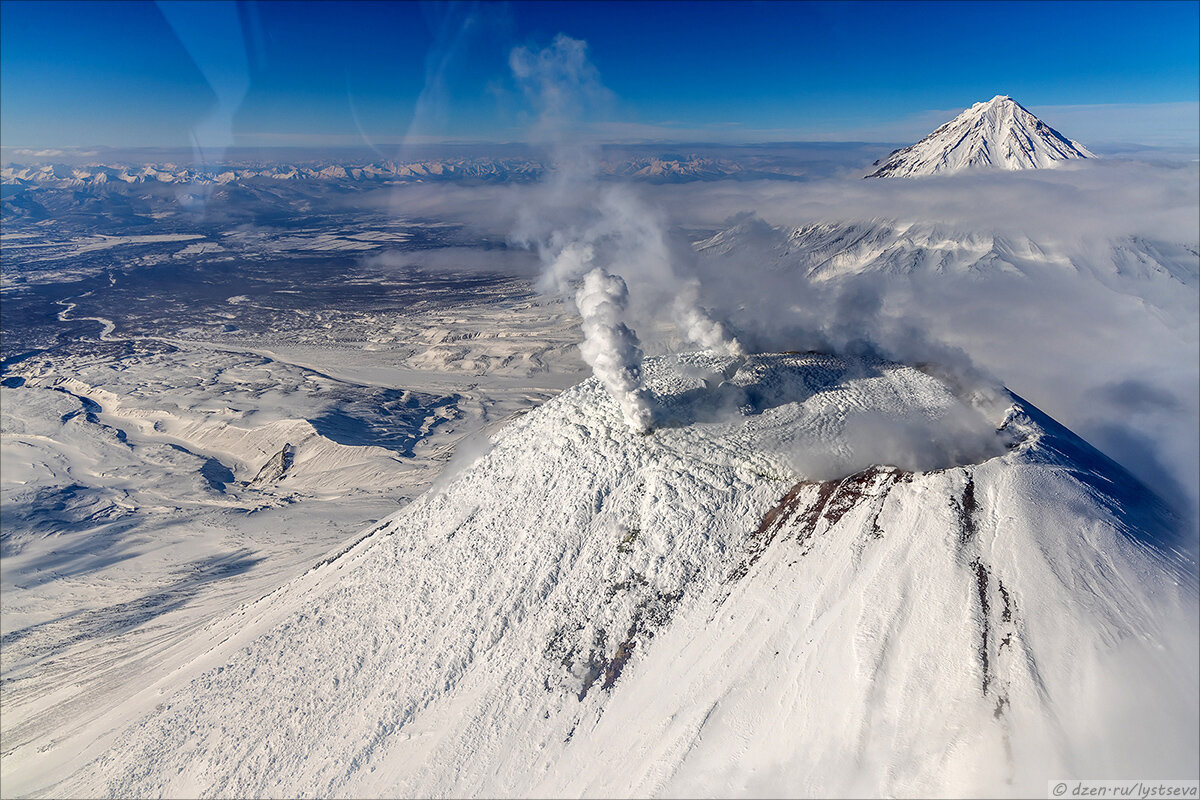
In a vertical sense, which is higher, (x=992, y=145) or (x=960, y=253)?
(x=992, y=145)

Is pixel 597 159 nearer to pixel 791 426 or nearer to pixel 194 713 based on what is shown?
pixel 791 426

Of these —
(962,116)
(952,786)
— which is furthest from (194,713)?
(962,116)

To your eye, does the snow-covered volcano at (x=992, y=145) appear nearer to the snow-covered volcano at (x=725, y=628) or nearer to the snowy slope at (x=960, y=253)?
the snowy slope at (x=960, y=253)

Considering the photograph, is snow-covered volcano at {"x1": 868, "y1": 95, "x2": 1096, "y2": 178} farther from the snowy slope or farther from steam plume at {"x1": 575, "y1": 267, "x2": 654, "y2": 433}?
steam plume at {"x1": 575, "y1": 267, "x2": 654, "y2": 433}

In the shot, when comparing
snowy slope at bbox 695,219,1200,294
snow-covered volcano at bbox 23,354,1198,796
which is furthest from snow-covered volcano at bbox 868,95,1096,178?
snow-covered volcano at bbox 23,354,1198,796

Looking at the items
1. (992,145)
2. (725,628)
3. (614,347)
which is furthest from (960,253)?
(725,628)

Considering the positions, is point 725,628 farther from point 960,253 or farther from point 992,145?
point 992,145
